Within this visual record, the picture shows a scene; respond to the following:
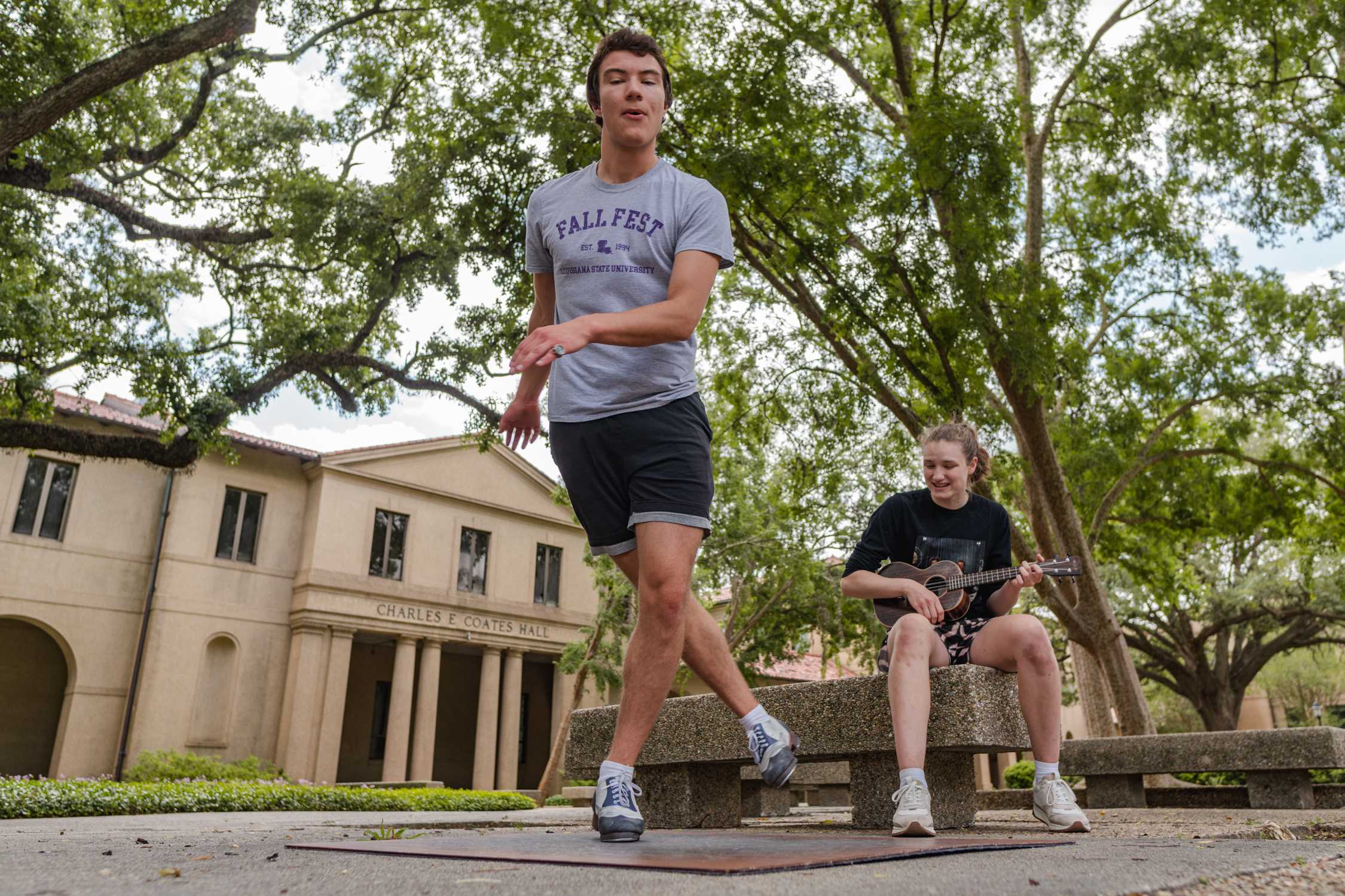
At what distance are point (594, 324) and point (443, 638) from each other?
24.3 meters

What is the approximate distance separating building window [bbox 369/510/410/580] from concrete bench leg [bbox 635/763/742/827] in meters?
21.9

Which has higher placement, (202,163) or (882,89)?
(202,163)

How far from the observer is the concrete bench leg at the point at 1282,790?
6191 mm

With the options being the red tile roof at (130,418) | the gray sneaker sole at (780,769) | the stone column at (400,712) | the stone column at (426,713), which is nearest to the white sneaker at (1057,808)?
the gray sneaker sole at (780,769)

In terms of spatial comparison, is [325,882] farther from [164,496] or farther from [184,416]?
[164,496]

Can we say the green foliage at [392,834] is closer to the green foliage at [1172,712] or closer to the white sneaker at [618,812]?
the white sneaker at [618,812]

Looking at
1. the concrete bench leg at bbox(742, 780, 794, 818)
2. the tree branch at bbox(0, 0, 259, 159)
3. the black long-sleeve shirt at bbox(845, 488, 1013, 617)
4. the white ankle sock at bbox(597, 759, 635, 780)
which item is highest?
the tree branch at bbox(0, 0, 259, 159)

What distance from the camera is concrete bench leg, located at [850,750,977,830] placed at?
3.63 m

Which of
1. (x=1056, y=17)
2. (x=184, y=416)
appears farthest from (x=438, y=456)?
(x=1056, y=17)

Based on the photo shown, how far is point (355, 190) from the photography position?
589 inches

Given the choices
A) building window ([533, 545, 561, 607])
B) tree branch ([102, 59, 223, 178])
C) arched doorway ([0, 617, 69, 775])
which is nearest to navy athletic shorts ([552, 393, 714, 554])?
tree branch ([102, 59, 223, 178])

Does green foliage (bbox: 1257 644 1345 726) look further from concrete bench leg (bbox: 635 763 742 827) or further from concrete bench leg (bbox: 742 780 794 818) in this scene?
concrete bench leg (bbox: 635 763 742 827)

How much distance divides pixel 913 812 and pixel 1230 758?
4.51 metres

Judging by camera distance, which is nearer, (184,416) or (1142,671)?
(184,416)
